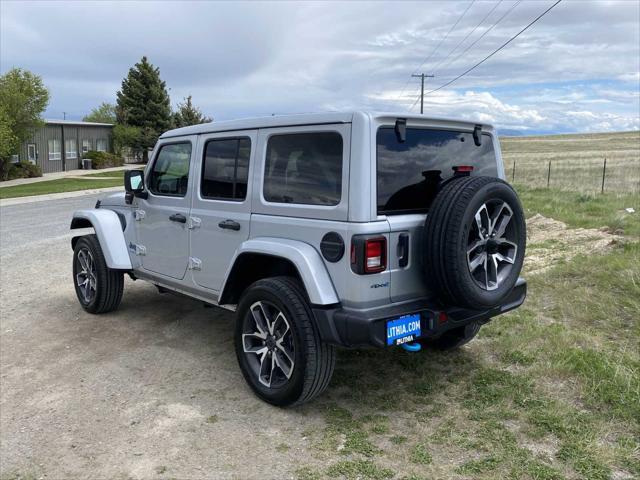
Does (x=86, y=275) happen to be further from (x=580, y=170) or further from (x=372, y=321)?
(x=580, y=170)

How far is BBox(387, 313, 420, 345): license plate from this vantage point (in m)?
3.42

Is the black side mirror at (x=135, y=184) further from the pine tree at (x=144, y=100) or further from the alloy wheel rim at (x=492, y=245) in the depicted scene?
the pine tree at (x=144, y=100)

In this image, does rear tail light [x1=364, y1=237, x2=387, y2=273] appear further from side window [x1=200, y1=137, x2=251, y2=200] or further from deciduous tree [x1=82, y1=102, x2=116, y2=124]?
deciduous tree [x1=82, y1=102, x2=116, y2=124]

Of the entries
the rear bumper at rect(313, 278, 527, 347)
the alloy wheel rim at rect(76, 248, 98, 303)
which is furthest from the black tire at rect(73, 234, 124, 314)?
the rear bumper at rect(313, 278, 527, 347)

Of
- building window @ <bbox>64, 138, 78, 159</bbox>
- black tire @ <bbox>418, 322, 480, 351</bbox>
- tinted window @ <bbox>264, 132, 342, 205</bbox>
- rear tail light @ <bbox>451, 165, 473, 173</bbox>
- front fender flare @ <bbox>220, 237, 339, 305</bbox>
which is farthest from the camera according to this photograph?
building window @ <bbox>64, 138, 78, 159</bbox>

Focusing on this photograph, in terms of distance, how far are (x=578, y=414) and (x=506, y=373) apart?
2.40ft

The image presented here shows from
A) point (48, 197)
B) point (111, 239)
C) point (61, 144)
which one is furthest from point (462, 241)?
point (61, 144)

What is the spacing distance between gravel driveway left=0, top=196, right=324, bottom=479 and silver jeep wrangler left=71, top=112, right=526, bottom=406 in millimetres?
378

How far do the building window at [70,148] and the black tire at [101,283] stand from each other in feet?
120

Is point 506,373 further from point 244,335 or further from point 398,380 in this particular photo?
point 244,335

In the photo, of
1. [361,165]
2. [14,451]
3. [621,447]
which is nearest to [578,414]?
[621,447]

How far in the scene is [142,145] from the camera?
149 feet

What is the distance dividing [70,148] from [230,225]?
39.8m

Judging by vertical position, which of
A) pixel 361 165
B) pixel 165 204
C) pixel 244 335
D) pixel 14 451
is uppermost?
pixel 361 165
